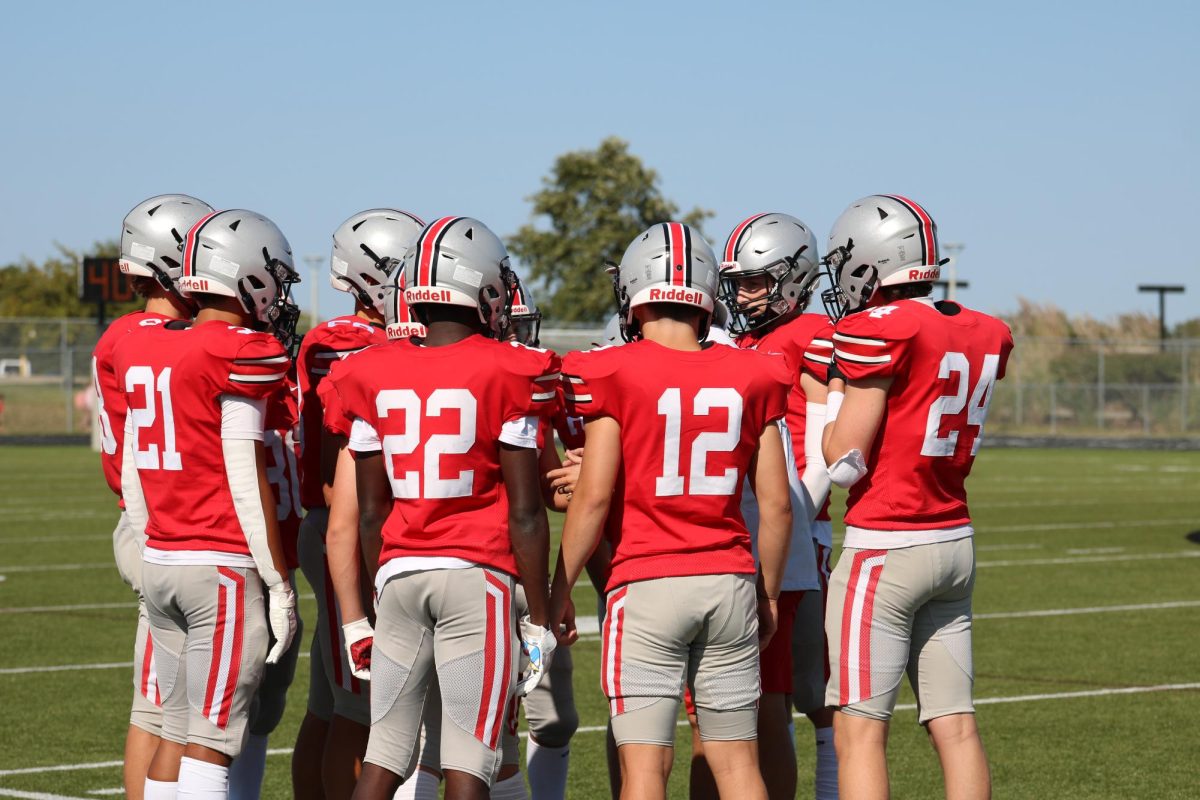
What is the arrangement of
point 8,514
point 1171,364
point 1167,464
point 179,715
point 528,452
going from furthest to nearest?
point 1171,364
point 1167,464
point 8,514
point 179,715
point 528,452

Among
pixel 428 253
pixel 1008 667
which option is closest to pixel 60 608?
pixel 1008 667

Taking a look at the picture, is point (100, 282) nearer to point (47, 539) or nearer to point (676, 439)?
point (47, 539)


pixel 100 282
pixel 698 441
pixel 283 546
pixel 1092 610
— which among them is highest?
pixel 100 282

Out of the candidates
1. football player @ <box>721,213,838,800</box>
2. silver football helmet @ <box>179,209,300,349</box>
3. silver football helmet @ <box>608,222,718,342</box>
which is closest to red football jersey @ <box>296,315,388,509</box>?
silver football helmet @ <box>179,209,300,349</box>

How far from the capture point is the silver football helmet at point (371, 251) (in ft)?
20.0

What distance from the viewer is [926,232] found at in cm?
560

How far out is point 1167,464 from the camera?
33.0m

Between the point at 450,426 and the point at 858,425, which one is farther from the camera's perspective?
the point at 858,425

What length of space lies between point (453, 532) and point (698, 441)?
73cm

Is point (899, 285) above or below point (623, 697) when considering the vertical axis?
above

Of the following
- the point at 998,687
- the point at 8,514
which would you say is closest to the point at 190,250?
the point at 998,687

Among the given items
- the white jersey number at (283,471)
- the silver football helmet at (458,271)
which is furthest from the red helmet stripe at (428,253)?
the white jersey number at (283,471)

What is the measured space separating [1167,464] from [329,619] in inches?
1170

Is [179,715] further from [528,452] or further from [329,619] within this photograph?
[528,452]
